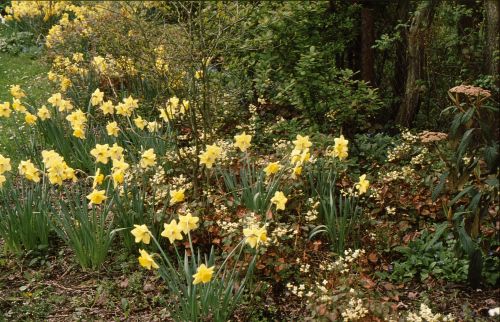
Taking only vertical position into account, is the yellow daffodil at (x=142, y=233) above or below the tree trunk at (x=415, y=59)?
A: below

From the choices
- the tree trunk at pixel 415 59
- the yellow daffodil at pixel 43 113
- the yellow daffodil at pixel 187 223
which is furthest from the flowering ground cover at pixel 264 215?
the tree trunk at pixel 415 59

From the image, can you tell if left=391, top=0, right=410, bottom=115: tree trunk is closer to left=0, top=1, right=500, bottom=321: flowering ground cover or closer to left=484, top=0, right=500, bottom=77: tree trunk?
left=0, top=1, right=500, bottom=321: flowering ground cover

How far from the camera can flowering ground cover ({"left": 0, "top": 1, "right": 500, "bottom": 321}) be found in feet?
10.1

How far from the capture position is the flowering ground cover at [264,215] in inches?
121

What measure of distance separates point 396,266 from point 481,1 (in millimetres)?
2744

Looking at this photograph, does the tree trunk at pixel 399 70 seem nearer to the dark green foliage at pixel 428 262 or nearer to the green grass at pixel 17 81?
the dark green foliage at pixel 428 262

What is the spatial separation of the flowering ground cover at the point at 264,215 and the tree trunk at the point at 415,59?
0.32 m

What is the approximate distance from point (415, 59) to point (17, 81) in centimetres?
526

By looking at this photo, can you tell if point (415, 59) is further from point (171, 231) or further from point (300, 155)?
point (171, 231)

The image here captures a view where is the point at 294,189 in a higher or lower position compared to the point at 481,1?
lower

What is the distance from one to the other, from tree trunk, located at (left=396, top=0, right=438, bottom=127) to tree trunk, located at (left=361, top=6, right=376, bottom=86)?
39cm

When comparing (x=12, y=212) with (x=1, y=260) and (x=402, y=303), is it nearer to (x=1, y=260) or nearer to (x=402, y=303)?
(x=1, y=260)

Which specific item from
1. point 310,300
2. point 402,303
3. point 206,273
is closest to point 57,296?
point 206,273

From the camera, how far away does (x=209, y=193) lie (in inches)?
152
